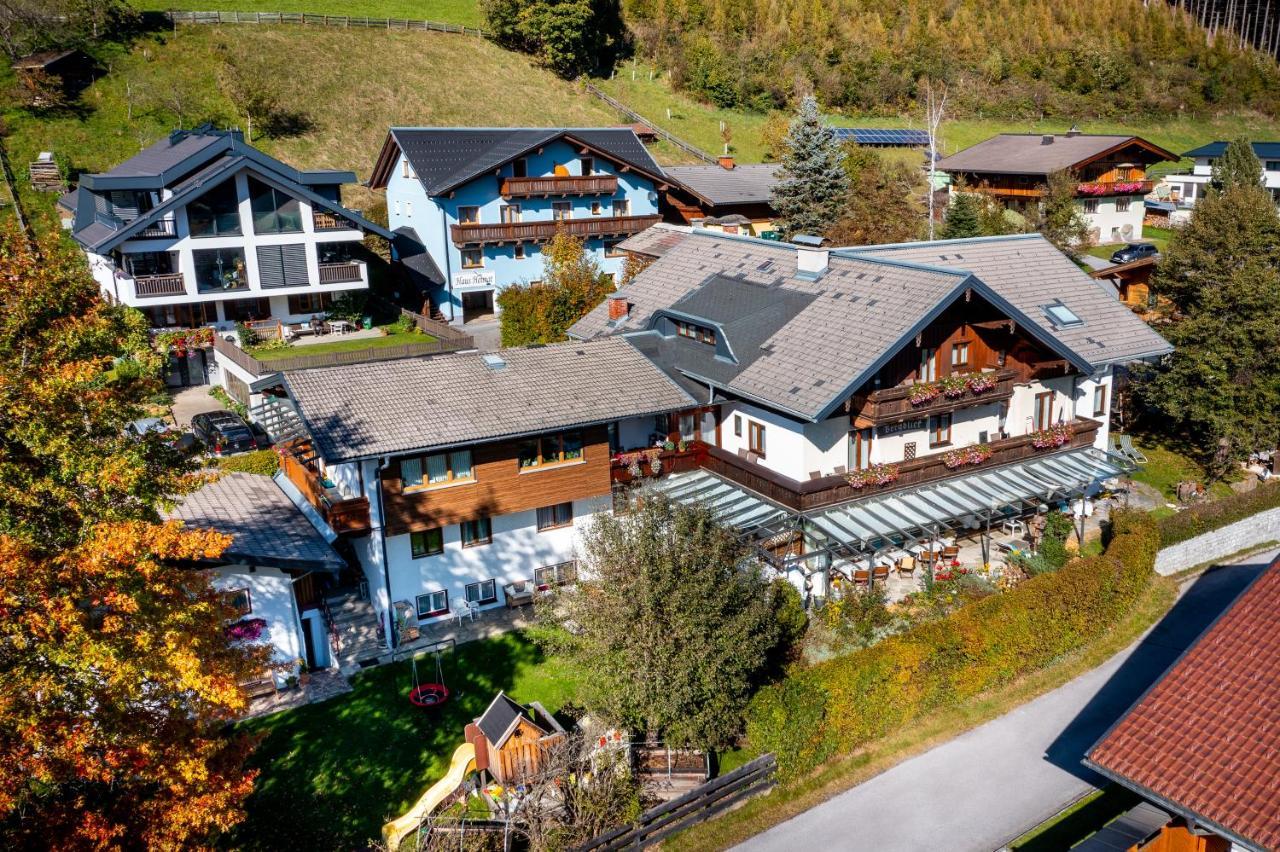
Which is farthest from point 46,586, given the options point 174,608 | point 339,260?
point 339,260

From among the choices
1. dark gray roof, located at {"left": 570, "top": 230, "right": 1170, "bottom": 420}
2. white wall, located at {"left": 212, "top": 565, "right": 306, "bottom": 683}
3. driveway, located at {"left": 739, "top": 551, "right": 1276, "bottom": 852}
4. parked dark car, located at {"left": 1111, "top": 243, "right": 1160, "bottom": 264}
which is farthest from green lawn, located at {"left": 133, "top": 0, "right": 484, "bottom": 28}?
driveway, located at {"left": 739, "top": 551, "right": 1276, "bottom": 852}

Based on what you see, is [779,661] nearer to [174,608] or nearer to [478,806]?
[478,806]

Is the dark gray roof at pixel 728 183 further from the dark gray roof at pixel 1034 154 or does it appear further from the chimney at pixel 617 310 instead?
the chimney at pixel 617 310

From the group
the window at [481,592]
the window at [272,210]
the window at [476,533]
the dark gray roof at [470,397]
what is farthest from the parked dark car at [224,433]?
the window at [481,592]

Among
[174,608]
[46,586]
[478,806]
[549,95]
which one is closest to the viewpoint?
[46,586]

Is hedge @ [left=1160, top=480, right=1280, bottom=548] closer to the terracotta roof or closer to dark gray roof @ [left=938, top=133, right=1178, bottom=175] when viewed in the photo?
the terracotta roof

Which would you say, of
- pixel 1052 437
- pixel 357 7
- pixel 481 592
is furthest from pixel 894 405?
pixel 357 7
